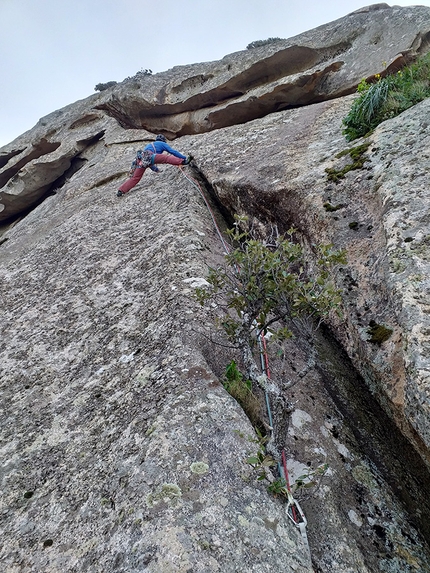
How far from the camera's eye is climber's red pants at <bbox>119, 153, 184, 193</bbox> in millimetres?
11312

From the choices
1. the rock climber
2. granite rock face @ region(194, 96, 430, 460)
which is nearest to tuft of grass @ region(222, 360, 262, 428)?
granite rock face @ region(194, 96, 430, 460)

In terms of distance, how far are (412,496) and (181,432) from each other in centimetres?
242

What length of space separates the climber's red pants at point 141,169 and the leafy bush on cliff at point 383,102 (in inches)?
187

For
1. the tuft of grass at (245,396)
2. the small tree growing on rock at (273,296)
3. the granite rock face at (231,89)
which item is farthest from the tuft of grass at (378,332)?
the granite rock face at (231,89)

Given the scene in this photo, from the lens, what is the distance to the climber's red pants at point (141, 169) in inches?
445

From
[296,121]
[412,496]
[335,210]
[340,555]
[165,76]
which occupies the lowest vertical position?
[412,496]

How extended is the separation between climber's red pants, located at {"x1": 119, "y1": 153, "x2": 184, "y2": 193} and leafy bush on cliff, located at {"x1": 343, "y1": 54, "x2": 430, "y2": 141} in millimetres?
4761

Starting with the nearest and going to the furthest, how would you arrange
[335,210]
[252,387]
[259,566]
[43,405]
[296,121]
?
[259,566], [252,387], [43,405], [335,210], [296,121]

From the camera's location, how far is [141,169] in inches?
464

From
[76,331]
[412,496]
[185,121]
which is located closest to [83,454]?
[76,331]

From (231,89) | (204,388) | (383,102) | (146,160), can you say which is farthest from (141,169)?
(231,89)

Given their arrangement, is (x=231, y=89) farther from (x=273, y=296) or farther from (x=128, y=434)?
(x=128, y=434)

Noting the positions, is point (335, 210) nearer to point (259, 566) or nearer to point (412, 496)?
point (412, 496)

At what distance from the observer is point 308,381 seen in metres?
5.14
